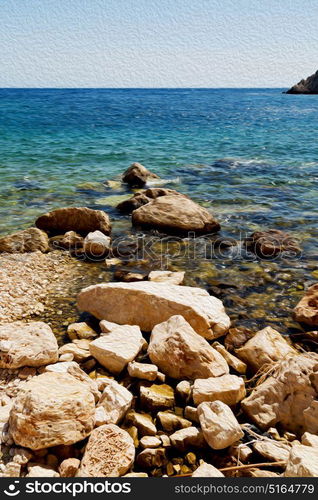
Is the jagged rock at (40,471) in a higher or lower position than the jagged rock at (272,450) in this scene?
higher

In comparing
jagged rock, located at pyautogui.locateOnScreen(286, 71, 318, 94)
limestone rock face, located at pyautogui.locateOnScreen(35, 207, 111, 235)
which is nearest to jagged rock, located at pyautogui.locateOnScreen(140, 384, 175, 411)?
limestone rock face, located at pyautogui.locateOnScreen(35, 207, 111, 235)

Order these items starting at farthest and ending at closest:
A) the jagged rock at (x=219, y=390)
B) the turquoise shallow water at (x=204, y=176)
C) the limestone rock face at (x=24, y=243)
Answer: the limestone rock face at (x=24, y=243), the turquoise shallow water at (x=204, y=176), the jagged rock at (x=219, y=390)

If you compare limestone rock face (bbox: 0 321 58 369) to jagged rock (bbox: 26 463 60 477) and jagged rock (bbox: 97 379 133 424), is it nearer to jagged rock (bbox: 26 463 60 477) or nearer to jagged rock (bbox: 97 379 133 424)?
jagged rock (bbox: 97 379 133 424)

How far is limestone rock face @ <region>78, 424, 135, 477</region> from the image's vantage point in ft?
10.9

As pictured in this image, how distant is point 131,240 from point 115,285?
12.0 feet

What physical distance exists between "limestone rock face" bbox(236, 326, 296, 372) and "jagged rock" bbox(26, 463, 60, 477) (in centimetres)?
268

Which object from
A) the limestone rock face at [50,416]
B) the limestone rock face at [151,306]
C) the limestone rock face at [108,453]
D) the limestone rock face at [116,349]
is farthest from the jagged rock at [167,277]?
the limestone rock face at [108,453]

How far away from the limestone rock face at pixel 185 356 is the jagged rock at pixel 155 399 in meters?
0.33

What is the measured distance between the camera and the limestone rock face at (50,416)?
3.43 meters

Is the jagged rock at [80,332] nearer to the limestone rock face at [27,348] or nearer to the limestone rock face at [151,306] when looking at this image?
the limestone rock face at [151,306]

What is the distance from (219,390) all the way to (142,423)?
865 mm

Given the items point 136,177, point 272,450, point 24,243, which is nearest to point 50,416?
point 272,450

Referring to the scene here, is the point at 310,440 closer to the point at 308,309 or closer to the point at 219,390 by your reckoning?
the point at 219,390
